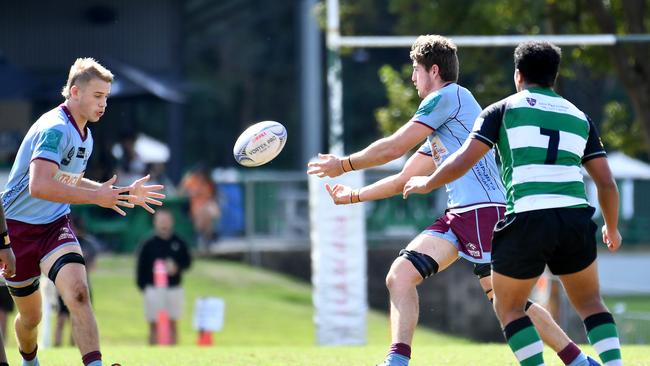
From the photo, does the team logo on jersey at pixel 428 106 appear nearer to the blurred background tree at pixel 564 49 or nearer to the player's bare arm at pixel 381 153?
the player's bare arm at pixel 381 153

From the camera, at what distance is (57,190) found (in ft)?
23.4

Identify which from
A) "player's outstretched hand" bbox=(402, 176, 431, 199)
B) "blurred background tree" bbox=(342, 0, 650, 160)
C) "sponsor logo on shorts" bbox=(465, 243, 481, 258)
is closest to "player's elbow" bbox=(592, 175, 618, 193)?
"player's outstretched hand" bbox=(402, 176, 431, 199)

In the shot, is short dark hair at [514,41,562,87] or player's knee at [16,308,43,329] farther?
player's knee at [16,308,43,329]

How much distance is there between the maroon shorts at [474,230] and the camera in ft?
24.7

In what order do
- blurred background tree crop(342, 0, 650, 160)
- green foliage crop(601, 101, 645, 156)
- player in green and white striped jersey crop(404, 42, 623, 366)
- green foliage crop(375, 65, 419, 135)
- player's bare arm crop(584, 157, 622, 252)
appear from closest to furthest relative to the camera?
player in green and white striped jersey crop(404, 42, 623, 366), player's bare arm crop(584, 157, 622, 252), blurred background tree crop(342, 0, 650, 160), green foliage crop(375, 65, 419, 135), green foliage crop(601, 101, 645, 156)

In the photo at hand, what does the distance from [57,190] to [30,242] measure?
683 mm

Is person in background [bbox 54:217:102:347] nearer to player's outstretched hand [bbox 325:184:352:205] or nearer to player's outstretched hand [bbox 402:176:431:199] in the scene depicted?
player's outstretched hand [bbox 325:184:352:205]

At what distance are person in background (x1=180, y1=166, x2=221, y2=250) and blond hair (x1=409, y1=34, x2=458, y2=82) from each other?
1708cm

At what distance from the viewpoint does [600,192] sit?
6.71m

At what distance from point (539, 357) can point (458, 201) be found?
4.85 feet

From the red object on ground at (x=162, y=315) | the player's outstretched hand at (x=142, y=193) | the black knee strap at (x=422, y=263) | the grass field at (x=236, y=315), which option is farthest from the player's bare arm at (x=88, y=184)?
the red object on ground at (x=162, y=315)

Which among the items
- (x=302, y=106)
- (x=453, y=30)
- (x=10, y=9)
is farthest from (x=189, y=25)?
(x=453, y=30)

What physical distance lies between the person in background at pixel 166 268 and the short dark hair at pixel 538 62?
35.1 feet

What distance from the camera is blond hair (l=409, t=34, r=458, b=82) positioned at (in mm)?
7590
